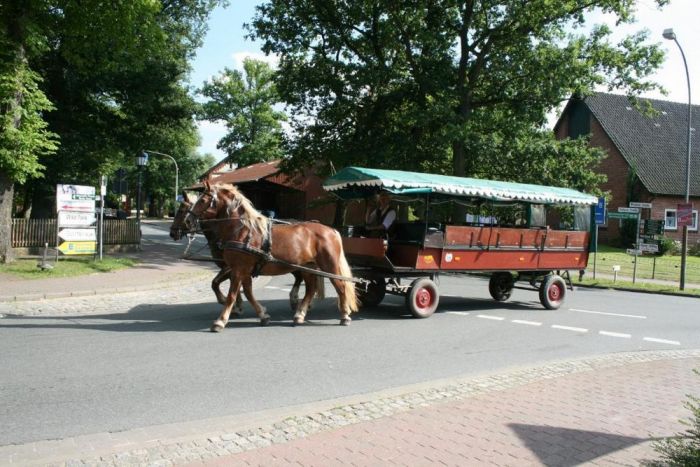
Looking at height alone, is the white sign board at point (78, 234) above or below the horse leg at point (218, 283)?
above

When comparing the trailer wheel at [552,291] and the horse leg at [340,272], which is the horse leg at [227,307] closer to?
the horse leg at [340,272]

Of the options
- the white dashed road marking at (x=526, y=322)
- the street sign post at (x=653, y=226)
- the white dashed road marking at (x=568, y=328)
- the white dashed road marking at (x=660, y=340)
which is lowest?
the white dashed road marking at (x=660, y=340)

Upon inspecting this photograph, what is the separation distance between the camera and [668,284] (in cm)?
2055

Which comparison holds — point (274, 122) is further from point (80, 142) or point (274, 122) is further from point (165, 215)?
point (80, 142)

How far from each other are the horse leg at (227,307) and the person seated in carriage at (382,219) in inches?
124

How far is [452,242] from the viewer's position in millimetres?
10656

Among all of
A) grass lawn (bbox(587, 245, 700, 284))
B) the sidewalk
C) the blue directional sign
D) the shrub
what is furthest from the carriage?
the shrub

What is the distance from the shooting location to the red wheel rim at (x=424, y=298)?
10344mm

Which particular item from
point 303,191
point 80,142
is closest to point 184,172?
point 303,191

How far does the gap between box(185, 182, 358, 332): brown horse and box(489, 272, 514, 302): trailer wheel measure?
505cm

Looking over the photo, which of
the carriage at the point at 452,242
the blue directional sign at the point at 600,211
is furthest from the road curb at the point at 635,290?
the carriage at the point at 452,242

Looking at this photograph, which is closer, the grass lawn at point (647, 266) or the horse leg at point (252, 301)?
the horse leg at point (252, 301)

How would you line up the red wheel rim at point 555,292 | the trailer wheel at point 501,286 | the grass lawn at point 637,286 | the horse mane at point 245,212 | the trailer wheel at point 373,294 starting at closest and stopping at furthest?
the horse mane at point 245,212
the trailer wheel at point 373,294
the red wheel rim at point 555,292
the trailer wheel at point 501,286
the grass lawn at point 637,286

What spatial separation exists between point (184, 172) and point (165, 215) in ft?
44.5
